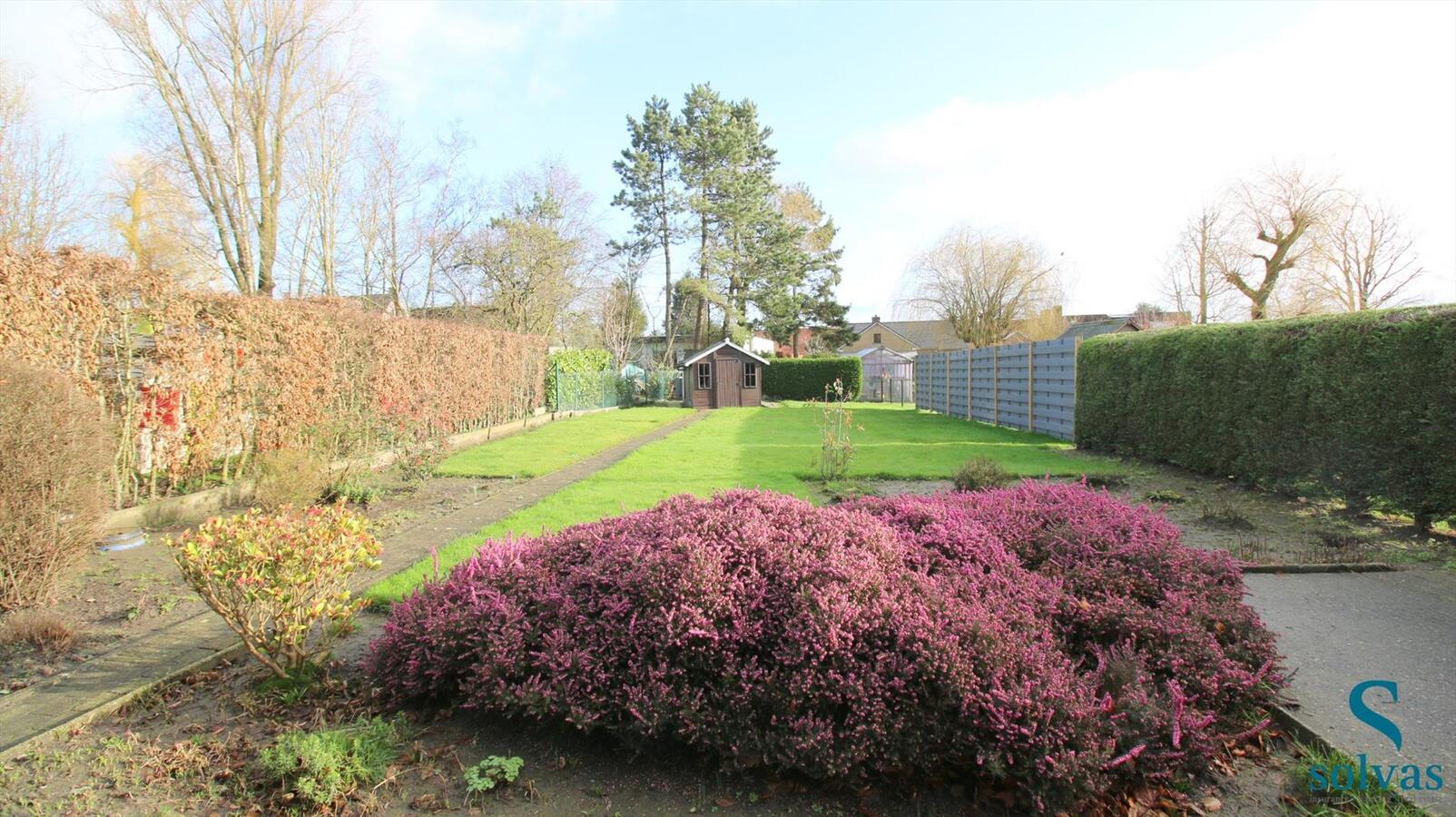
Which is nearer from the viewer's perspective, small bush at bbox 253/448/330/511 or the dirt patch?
the dirt patch

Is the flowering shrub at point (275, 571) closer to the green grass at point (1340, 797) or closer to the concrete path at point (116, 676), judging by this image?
the concrete path at point (116, 676)

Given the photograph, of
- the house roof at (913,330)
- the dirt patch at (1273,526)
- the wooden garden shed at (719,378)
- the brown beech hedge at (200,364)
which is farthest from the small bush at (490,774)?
the house roof at (913,330)

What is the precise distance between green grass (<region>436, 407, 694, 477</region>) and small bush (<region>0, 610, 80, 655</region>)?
6.79 meters

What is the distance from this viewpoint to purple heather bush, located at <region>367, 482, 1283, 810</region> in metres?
2.61

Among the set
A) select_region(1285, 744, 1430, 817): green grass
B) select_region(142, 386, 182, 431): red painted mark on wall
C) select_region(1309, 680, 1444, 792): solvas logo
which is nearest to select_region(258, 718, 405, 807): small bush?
select_region(1285, 744, 1430, 817): green grass

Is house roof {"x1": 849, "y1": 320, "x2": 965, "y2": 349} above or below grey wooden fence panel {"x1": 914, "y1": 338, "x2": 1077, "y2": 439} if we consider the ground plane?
above

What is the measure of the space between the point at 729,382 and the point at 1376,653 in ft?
95.3

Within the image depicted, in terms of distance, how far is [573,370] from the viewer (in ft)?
84.5

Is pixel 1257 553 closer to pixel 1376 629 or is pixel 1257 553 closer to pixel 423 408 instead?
pixel 1376 629

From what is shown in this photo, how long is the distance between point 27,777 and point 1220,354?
11818mm

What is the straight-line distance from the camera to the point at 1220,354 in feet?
31.4

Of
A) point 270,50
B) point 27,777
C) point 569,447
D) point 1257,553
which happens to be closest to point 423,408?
point 569,447

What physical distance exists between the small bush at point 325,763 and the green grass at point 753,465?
1241 mm

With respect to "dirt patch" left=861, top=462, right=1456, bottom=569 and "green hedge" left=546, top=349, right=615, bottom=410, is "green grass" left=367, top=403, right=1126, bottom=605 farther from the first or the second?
"green hedge" left=546, top=349, right=615, bottom=410
